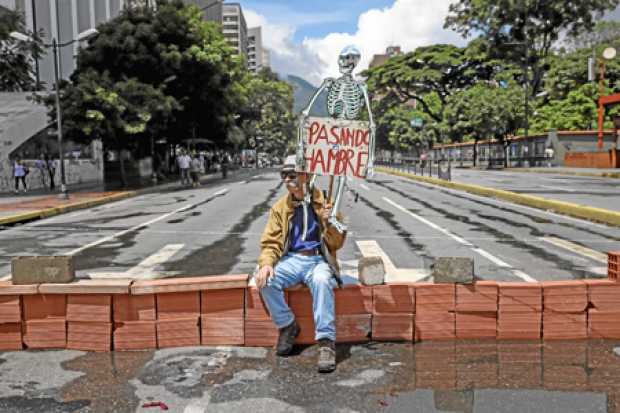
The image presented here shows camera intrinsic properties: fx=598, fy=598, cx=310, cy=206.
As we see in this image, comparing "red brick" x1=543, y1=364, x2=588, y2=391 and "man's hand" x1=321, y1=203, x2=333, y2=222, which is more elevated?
"man's hand" x1=321, y1=203, x2=333, y2=222

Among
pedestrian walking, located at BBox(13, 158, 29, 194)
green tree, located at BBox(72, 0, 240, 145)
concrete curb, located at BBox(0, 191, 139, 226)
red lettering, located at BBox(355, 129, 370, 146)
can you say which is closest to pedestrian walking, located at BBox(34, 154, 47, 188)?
pedestrian walking, located at BBox(13, 158, 29, 194)

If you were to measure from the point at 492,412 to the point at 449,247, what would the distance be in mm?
6696

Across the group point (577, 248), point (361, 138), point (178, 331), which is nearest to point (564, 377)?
point (361, 138)

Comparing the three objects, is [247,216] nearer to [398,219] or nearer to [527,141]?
[398,219]

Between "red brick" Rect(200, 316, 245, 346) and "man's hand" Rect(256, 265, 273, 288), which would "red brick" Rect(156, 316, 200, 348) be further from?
"man's hand" Rect(256, 265, 273, 288)

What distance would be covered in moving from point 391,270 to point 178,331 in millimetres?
3498

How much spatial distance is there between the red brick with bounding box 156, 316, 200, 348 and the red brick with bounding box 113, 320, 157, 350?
6cm

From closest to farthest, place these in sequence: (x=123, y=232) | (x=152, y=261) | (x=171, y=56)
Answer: (x=152, y=261), (x=123, y=232), (x=171, y=56)

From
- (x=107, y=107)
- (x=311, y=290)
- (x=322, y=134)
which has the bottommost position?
(x=311, y=290)

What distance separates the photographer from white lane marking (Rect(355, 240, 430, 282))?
678cm

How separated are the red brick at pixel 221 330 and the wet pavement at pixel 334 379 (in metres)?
0.11

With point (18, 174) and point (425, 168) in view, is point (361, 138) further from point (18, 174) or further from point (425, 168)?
point (425, 168)

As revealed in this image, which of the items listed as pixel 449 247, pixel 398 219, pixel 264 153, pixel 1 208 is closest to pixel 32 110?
pixel 1 208

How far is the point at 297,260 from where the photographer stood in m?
5.14
